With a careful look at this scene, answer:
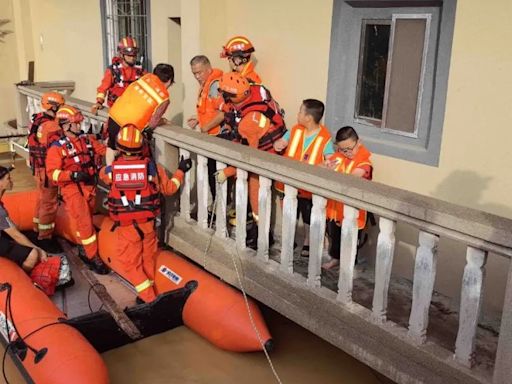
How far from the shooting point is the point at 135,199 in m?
4.94

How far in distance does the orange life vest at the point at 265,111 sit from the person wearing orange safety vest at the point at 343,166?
64cm

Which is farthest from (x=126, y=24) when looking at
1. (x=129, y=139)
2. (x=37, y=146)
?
(x=129, y=139)

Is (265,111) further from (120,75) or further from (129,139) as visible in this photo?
(120,75)

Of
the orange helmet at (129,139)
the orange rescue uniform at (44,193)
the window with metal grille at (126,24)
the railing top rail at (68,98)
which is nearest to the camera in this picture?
the orange helmet at (129,139)

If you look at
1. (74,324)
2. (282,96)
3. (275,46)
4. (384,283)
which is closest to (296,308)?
(384,283)

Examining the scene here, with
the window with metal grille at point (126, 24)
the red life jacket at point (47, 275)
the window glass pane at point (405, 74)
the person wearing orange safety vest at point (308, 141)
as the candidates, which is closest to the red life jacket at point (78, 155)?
the red life jacket at point (47, 275)

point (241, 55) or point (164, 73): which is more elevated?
point (241, 55)

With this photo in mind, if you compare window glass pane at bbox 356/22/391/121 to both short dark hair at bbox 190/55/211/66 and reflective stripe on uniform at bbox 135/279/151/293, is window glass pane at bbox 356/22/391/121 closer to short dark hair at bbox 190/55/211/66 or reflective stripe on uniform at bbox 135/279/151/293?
short dark hair at bbox 190/55/211/66

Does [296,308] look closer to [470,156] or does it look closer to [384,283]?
[384,283]

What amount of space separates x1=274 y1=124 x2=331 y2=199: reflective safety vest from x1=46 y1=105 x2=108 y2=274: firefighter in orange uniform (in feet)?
6.89

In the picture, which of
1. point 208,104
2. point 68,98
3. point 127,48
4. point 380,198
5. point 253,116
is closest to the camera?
point 380,198

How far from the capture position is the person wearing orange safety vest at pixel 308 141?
472cm

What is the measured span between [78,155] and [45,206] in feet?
3.12

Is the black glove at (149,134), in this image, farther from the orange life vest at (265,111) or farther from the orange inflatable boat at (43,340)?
the orange inflatable boat at (43,340)
